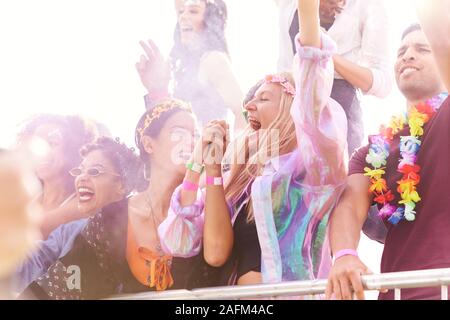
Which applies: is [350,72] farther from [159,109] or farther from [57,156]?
[57,156]

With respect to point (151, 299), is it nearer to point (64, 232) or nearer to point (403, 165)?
point (64, 232)

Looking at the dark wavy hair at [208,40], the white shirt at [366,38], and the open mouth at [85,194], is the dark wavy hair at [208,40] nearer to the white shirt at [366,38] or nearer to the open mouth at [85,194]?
the white shirt at [366,38]

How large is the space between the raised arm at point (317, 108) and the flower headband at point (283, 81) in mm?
55

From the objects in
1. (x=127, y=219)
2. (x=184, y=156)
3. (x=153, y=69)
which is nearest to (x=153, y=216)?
(x=127, y=219)

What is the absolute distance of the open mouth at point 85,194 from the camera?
315 centimetres

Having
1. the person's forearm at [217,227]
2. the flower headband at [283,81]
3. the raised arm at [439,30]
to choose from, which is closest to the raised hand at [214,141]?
the person's forearm at [217,227]

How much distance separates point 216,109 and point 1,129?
931 mm

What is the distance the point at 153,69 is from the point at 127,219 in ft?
2.07

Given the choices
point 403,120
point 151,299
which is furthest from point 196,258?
point 403,120

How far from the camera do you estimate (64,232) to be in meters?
3.14

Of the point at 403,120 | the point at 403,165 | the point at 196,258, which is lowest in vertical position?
the point at 196,258

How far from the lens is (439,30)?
256 centimetres

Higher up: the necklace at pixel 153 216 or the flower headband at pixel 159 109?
the flower headband at pixel 159 109

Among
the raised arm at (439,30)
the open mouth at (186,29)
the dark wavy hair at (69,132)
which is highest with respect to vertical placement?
the open mouth at (186,29)
